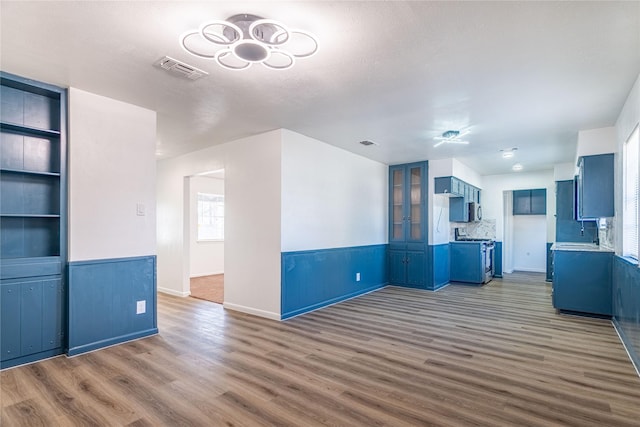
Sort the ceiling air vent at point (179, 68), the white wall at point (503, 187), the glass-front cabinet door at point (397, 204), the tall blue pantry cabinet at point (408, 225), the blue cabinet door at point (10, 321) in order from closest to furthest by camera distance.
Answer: the ceiling air vent at point (179, 68) < the blue cabinet door at point (10, 321) < the tall blue pantry cabinet at point (408, 225) < the glass-front cabinet door at point (397, 204) < the white wall at point (503, 187)

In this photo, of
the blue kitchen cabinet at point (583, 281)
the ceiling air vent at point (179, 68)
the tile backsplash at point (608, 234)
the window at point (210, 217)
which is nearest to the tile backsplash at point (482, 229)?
the tile backsplash at point (608, 234)

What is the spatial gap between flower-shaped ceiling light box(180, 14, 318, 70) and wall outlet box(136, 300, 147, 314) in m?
2.72

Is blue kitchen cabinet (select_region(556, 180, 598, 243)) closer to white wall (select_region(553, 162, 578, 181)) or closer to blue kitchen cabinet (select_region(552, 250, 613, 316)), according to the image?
white wall (select_region(553, 162, 578, 181))

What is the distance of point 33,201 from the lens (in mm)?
3170

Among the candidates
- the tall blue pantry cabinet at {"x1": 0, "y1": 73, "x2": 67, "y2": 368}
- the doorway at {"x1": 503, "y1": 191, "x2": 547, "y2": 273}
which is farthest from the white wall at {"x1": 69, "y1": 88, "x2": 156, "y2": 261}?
the doorway at {"x1": 503, "y1": 191, "x2": 547, "y2": 273}

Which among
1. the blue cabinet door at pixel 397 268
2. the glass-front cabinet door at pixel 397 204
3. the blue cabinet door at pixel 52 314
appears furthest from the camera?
the glass-front cabinet door at pixel 397 204

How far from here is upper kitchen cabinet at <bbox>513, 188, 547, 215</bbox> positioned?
884 cm

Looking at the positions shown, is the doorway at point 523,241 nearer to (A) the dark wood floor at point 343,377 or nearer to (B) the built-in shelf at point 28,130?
(A) the dark wood floor at point 343,377

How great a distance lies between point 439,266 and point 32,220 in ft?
20.8

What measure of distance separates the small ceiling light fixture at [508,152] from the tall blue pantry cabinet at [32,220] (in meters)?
6.08

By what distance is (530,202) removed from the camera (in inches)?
355

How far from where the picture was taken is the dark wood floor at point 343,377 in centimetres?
215

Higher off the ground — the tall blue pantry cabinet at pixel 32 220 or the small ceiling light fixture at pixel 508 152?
the small ceiling light fixture at pixel 508 152

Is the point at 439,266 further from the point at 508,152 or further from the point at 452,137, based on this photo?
the point at 452,137
